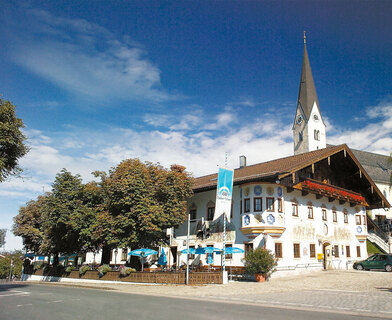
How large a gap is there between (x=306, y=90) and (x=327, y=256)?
5523 centimetres

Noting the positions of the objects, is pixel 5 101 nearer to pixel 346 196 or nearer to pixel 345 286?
pixel 345 286

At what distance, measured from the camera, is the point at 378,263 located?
101ft

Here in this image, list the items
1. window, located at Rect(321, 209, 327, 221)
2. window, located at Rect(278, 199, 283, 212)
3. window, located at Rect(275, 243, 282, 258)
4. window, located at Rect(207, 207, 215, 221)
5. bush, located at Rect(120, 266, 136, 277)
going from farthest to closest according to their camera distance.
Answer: window, located at Rect(321, 209, 327, 221) → window, located at Rect(207, 207, 215, 221) → window, located at Rect(278, 199, 283, 212) → window, located at Rect(275, 243, 282, 258) → bush, located at Rect(120, 266, 136, 277)

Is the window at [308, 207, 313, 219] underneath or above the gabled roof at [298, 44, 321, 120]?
underneath

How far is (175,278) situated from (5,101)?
1499cm

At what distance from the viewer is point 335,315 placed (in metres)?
11.2

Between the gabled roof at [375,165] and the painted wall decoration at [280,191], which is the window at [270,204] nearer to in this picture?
the painted wall decoration at [280,191]

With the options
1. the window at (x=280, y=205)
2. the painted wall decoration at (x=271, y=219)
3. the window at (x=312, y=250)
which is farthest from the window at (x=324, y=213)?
the painted wall decoration at (x=271, y=219)

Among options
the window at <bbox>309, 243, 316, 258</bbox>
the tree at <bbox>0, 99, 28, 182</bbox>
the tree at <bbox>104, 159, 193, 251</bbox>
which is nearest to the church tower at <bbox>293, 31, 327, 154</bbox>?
the window at <bbox>309, 243, 316, 258</bbox>

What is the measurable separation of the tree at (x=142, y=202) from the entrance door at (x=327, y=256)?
46.0 feet

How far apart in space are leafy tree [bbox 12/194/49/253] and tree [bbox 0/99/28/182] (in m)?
24.3

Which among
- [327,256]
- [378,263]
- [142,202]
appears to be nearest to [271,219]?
[327,256]

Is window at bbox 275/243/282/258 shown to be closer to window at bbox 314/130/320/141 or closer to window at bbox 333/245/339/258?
window at bbox 333/245/339/258

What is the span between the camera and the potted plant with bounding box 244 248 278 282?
24.6m
